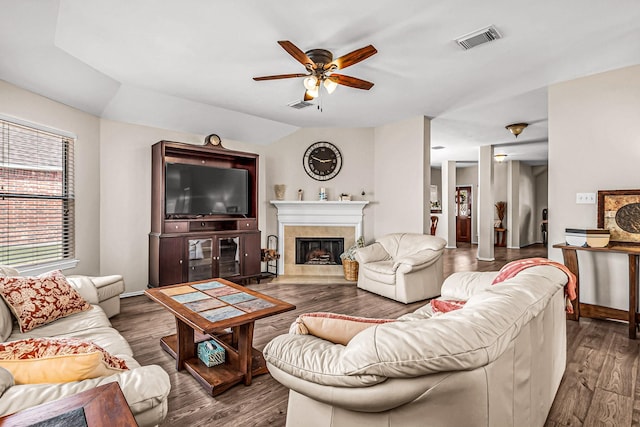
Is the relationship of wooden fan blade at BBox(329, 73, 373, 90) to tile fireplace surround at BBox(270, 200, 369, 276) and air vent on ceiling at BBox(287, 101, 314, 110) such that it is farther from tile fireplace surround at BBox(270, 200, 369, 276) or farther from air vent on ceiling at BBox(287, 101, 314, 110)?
tile fireplace surround at BBox(270, 200, 369, 276)

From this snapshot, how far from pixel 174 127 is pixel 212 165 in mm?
747

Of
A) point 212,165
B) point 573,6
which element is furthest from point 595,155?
point 212,165

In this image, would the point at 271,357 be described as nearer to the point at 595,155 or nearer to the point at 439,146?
the point at 595,155

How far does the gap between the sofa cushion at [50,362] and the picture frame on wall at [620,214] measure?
14.1 feet

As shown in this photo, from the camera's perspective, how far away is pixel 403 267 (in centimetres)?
399

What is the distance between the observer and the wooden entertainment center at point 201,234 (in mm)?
4273

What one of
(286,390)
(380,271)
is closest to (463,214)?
(380,271)

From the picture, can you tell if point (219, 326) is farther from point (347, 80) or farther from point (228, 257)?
point (228, 257)

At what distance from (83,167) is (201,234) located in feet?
5.17

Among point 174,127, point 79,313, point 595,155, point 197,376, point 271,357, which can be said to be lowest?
point 197,376

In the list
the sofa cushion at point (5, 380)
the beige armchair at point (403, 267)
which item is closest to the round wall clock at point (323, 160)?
the beige armchair at point (403, 267)

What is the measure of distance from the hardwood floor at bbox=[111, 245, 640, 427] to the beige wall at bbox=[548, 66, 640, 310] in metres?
0.49

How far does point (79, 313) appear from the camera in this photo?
2.48 meters

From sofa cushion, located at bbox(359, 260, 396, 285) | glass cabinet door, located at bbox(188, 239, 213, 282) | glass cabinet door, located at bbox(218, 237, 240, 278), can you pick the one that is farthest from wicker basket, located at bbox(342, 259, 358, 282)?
glass cabinet door, located at bbox(188, 239, 213, 282)
